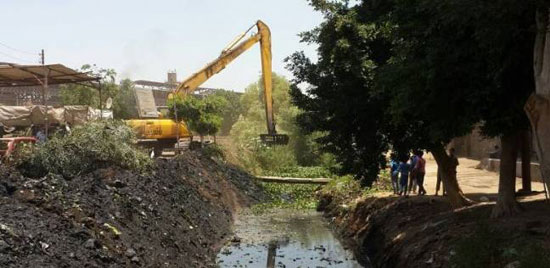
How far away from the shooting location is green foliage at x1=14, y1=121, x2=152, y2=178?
16406 mm

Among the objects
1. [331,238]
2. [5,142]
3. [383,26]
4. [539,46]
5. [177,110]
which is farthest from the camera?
[177,110]

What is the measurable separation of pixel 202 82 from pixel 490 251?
81.8 ft

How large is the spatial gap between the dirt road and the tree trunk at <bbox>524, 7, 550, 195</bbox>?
8803 millimetres

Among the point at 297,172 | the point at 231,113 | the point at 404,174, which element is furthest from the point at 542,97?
the point at 231,113

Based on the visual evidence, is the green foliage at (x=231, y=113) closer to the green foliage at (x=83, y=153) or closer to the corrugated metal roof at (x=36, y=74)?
the corrugated metal roof at (x=36, y=74)

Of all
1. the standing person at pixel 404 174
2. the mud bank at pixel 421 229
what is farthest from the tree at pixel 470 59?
the standing person at pixel 404 174

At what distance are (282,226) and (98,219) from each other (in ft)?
38.4

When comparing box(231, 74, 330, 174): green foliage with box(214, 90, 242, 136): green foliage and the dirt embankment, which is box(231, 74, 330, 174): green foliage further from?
box(214, 90, 242, 136): green foliage

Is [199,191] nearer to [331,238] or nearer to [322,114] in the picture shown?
[331,238]

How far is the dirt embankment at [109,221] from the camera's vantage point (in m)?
8.71

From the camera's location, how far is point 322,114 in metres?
16.3

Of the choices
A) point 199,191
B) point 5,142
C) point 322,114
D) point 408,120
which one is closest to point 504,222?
point 408,120

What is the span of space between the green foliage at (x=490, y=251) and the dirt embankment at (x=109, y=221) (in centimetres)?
614

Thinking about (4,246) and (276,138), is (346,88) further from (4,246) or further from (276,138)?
(276,138)
